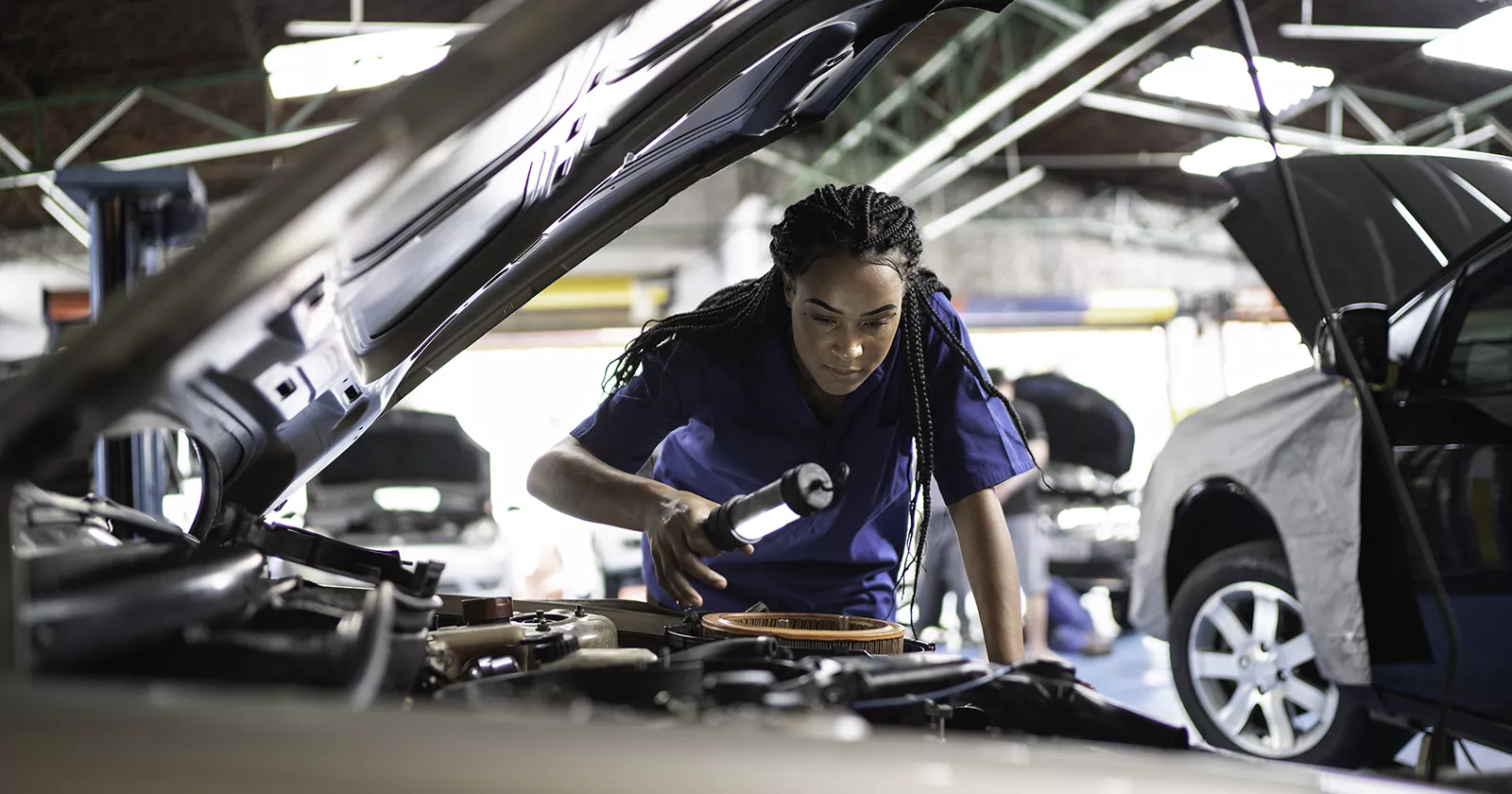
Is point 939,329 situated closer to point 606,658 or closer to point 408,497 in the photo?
point 606,658

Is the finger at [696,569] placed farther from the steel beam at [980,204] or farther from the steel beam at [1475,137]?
the steel beam at [980,204]

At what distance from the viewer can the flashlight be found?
1003mm

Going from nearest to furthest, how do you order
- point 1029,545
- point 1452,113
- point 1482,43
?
point 1029,545, point 1482,43, point 1452,113

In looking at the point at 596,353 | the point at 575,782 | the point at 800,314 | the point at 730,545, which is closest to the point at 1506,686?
the point at 800,314

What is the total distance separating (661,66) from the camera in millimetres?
1177

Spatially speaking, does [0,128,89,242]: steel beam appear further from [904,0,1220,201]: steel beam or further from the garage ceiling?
[904,0,1220,201]: steel beam

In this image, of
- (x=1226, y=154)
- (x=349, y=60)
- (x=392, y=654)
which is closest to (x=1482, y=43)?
(x=1226, y=154)

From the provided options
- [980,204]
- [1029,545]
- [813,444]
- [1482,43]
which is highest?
[980,204]

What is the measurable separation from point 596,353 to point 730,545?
10.3 meters

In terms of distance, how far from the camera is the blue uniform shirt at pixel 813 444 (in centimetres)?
172

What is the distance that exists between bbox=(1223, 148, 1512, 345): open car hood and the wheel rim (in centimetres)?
81

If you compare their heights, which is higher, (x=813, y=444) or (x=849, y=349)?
(x=849, y=349)

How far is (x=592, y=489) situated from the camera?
161cm

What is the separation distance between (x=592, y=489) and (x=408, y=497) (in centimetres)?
567
